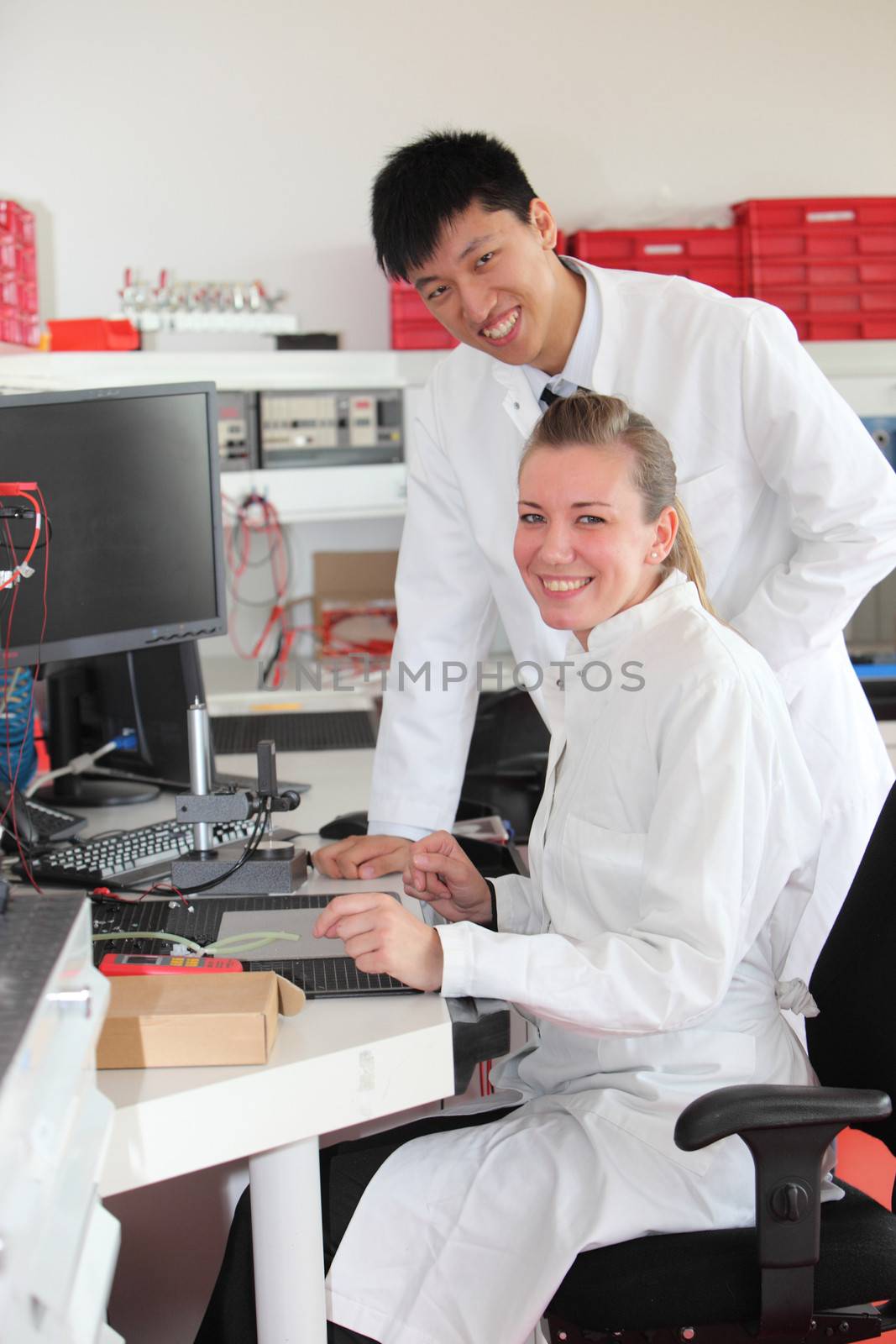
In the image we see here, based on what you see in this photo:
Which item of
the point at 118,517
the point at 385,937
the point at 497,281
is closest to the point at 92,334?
the point at 118,517

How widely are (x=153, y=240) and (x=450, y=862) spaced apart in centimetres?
241

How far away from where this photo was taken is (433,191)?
1.53 metres

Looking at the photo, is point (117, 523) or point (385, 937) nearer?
point (385, 937)

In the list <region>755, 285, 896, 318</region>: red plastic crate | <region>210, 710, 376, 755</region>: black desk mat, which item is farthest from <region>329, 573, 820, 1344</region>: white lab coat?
<region>755, 285, 896, 318</region>: red plastic crate

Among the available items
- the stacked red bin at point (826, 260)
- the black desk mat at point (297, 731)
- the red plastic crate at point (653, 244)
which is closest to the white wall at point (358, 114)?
the red plastic crate at point (653, 244)

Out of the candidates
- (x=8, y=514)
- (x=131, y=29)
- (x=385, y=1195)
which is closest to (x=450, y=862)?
(x=385, y=1195)

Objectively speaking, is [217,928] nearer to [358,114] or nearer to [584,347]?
[584,347]

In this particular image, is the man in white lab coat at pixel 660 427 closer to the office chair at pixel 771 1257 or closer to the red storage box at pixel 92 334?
the office chair at pixel 771 1257

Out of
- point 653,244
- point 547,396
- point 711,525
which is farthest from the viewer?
point 653,244

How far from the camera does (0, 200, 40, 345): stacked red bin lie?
107 inches

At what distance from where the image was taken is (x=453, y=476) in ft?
5.82

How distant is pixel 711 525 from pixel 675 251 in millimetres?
1697

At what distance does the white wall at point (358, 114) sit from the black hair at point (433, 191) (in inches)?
67.5

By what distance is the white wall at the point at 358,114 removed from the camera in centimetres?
321
